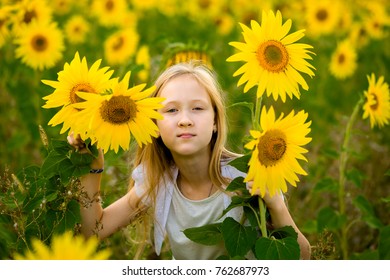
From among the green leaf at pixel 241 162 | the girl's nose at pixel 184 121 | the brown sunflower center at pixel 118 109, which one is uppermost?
the brown sunflower center at pixel 118 109

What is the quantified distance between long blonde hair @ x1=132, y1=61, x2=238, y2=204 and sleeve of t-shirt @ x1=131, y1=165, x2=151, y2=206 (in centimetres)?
1

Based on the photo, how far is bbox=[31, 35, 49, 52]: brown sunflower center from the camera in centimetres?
311

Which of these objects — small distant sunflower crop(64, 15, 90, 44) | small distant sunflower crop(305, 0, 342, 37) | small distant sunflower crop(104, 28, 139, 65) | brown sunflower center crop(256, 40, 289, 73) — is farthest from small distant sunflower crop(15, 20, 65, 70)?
small distant sunflower crop(305, 0, 342, 37)

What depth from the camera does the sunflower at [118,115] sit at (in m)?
1.44

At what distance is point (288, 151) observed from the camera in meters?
1.45

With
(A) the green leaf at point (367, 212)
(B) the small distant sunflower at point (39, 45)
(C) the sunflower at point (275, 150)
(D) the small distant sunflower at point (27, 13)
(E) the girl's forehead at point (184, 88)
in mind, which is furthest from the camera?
(B) the small distant sunflower at point (39, 45)

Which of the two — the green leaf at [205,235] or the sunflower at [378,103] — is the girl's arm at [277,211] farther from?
the sunflower at [378,103]

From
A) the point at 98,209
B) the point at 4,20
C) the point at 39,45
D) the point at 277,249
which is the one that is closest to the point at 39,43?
the point at 39,45

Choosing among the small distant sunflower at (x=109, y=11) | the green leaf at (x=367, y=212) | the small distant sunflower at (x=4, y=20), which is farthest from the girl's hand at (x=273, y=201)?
the small distant sunflower at (x=109, y=11)

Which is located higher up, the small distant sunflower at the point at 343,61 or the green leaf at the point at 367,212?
the small distant sunflower at the point at 343,61

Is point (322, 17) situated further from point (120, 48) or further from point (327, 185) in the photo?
point (327, 185)

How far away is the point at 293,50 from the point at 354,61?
104 inches

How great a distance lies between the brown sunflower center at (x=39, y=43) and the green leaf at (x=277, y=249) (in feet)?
6.35

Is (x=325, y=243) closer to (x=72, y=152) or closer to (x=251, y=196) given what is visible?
(x=251, y=196)
